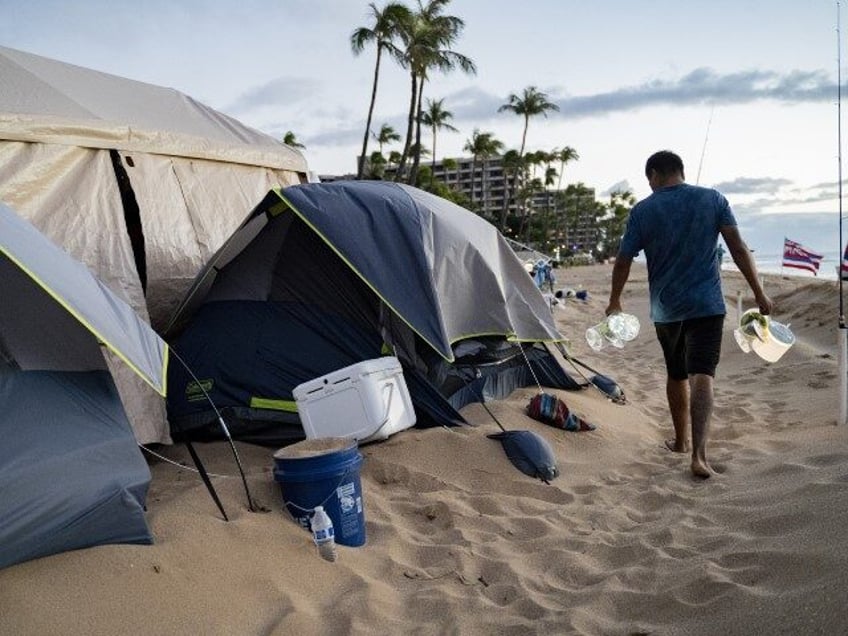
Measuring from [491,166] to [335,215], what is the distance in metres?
106

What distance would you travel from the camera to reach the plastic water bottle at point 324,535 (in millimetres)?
3479

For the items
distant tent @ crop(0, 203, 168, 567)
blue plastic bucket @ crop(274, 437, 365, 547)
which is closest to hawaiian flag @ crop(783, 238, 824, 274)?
blue plastic bucket @ crop(274, 437, 365, 547)

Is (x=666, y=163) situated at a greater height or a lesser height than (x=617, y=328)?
greater

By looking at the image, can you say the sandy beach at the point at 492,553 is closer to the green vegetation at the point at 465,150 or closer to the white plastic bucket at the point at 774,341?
the white plastic bucket at the point at 774,341

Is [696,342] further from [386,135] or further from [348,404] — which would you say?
[386,135]

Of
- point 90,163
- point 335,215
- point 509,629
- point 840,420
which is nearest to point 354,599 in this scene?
point 509,629

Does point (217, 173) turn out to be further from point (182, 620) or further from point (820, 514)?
point (820, 514)

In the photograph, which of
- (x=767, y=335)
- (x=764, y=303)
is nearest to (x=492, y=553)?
(x=764, y=303)

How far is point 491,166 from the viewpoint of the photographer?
356 ft

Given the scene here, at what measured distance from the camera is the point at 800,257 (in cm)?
1850

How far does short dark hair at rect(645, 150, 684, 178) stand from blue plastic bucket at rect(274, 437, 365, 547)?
2.60 meters

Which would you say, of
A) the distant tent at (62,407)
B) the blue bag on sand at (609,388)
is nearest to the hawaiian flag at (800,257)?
the blue bag on sand at (609,388)

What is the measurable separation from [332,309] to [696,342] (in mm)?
2639

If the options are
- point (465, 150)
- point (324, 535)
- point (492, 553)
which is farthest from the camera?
point (465, 150)
